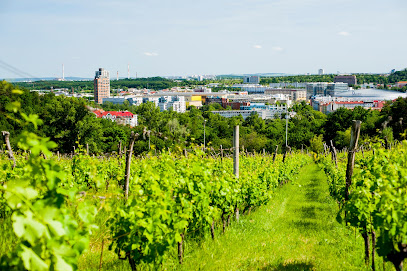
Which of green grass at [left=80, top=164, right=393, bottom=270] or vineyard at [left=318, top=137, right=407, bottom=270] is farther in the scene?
green grass at [left=80, top=164, right=393, bottom=270]

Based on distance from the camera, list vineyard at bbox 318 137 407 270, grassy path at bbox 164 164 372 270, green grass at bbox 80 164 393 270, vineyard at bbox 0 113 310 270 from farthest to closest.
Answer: grassy path at bbox 164 164 372 270 → green grass at bbox 80 164 393 270 → vineyard at bbox 318 137 407 270 → vineyard at bbox 0 113 310 270

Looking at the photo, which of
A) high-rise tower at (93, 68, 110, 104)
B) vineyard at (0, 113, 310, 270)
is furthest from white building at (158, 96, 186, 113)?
vineyard at (0, 113, 310, 270)

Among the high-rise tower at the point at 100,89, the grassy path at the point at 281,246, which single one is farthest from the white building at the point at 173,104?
the grassy path at the point at 281,246

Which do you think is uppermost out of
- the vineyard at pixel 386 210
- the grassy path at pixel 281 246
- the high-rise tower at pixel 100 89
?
the high-rise tower at pixel 100 89

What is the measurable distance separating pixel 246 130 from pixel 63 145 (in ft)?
99.0

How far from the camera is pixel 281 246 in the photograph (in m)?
5.93

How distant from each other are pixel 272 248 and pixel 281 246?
0.23 meters

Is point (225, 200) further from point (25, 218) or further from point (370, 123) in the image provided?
point (370, 123)

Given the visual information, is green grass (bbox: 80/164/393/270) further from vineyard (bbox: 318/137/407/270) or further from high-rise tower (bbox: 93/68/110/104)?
high-rise tower (bbox: 93/68/110/104)

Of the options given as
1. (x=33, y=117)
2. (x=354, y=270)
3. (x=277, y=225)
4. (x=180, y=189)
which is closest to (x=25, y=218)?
(x=33, y=117)

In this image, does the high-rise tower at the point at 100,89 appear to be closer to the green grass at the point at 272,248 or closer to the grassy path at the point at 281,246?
the grassy path at the point at 281,246

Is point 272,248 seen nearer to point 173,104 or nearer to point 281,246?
point 281,246

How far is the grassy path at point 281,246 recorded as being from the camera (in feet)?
16.4

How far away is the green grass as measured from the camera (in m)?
4.82
